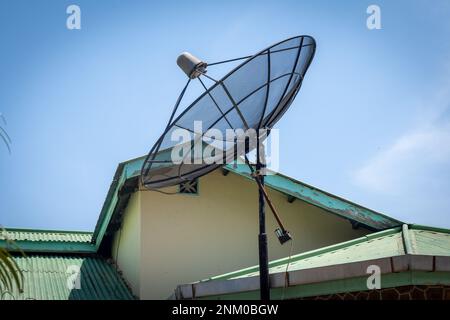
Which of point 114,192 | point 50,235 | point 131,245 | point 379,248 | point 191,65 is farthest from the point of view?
point 50,235

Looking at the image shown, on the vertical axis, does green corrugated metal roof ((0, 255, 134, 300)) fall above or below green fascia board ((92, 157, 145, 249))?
below

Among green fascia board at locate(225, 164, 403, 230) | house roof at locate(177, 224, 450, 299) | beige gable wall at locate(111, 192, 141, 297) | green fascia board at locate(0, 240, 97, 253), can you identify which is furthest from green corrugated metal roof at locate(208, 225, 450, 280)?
green fascia board at locate(0, 240, 97, 253)

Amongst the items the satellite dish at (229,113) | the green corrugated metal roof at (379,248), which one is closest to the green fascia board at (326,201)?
the green corrugated metal roof at (379,248)

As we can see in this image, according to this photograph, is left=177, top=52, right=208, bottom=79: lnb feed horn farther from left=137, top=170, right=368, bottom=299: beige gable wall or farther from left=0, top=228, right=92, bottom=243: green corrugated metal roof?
left=0, top=228, right=92, bottom=243: green corrugated metal roof

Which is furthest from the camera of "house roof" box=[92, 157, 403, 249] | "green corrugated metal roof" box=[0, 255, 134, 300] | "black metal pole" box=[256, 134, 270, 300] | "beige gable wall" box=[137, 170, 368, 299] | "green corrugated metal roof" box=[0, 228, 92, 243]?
"green corrugated metal roof" box=[0, 228, 92, 243]

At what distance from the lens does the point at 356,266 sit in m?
4.75

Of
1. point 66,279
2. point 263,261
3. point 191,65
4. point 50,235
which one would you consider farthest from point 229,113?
point 50,235

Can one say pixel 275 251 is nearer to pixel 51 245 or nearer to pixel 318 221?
A: pixel 318 221

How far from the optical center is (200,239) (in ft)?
27.7

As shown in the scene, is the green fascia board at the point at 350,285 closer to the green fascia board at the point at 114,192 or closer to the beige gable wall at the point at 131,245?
the beige gable wall at the point at 131,245

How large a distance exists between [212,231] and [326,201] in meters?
1.77

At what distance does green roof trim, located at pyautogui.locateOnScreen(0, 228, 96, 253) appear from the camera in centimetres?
883

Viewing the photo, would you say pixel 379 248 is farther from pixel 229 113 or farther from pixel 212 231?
pixel 212 231
